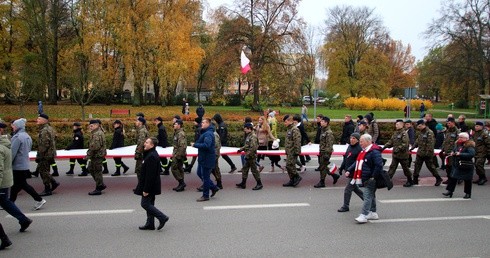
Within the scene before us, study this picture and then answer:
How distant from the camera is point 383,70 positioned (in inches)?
2384

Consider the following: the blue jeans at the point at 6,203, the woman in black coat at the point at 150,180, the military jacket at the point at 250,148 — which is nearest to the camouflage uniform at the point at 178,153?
the military jacket at the point at 250,148

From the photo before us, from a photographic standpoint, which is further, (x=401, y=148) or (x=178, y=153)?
(x=401, y=148)

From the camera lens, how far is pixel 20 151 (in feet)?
27.5

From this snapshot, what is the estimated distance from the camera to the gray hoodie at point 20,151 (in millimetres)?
8242

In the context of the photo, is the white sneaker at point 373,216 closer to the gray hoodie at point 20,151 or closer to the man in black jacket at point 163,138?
the man in black jacket at point 163,138

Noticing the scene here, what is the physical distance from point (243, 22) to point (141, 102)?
1604cm

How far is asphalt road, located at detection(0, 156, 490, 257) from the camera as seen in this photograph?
6457 mm

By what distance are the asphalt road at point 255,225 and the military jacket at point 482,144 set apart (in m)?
1.08

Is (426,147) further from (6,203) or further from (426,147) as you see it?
(6,203)

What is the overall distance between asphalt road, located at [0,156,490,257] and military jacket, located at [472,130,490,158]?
3.54 feet

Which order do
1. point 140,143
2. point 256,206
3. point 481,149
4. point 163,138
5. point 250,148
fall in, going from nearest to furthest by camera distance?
point 256,206 → point 140,143 → point 250,148 → point 481,149 → point 163,138

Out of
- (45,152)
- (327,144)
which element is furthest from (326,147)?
(45,152)

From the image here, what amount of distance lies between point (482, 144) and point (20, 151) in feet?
38.0

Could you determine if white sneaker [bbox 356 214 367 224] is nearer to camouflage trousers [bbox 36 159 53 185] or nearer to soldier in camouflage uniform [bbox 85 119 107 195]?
soldier in camouflage uniform [bbox 85 119 107 195]
